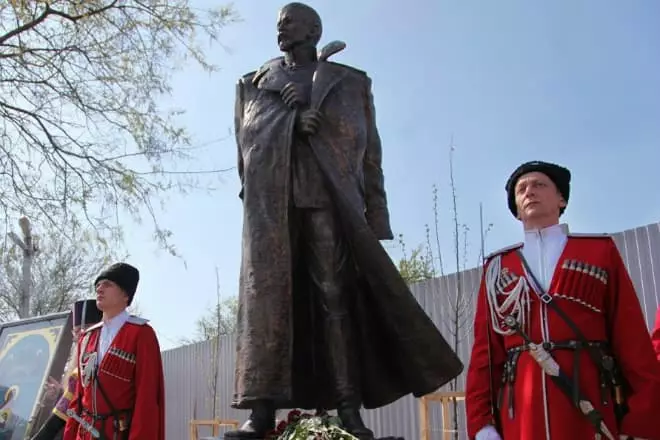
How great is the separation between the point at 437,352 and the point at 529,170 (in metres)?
1.09

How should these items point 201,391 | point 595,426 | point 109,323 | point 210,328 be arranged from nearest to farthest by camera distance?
point 595,426
point 109,323
point 201,391
point 210,328

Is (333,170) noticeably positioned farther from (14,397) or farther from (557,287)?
(14,397)

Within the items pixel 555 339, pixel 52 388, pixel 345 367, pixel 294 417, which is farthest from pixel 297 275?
pixel 52 388

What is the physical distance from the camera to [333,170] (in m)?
3.81

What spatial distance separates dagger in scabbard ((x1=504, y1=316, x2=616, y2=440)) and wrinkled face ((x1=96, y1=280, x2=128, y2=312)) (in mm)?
2565

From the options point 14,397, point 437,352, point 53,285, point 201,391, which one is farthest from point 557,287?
point 53,285

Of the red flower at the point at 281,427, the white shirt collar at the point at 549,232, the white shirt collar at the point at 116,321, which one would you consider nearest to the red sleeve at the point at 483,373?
the white shirt collar at the point at 549,232

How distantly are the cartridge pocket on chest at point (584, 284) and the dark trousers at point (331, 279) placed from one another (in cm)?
121

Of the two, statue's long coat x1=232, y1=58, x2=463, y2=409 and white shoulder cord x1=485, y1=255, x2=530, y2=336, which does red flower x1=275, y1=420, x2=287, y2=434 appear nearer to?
statue's long coat x1=232, y1=58, x2=463, y2=409

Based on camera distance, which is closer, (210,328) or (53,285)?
(53,285)

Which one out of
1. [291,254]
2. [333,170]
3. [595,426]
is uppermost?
[333,170]

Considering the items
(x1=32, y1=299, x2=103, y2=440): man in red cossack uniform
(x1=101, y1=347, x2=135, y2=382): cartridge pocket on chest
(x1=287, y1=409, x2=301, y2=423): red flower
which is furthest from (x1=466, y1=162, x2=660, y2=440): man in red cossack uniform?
(x1=32, y1=299, x2=103, y2=440): man in red cossack uniform

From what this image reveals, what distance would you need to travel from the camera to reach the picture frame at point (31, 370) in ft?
22.4

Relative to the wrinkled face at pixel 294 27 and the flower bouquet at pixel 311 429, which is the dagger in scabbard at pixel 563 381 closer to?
the flower bouquet at pixel 311 429
